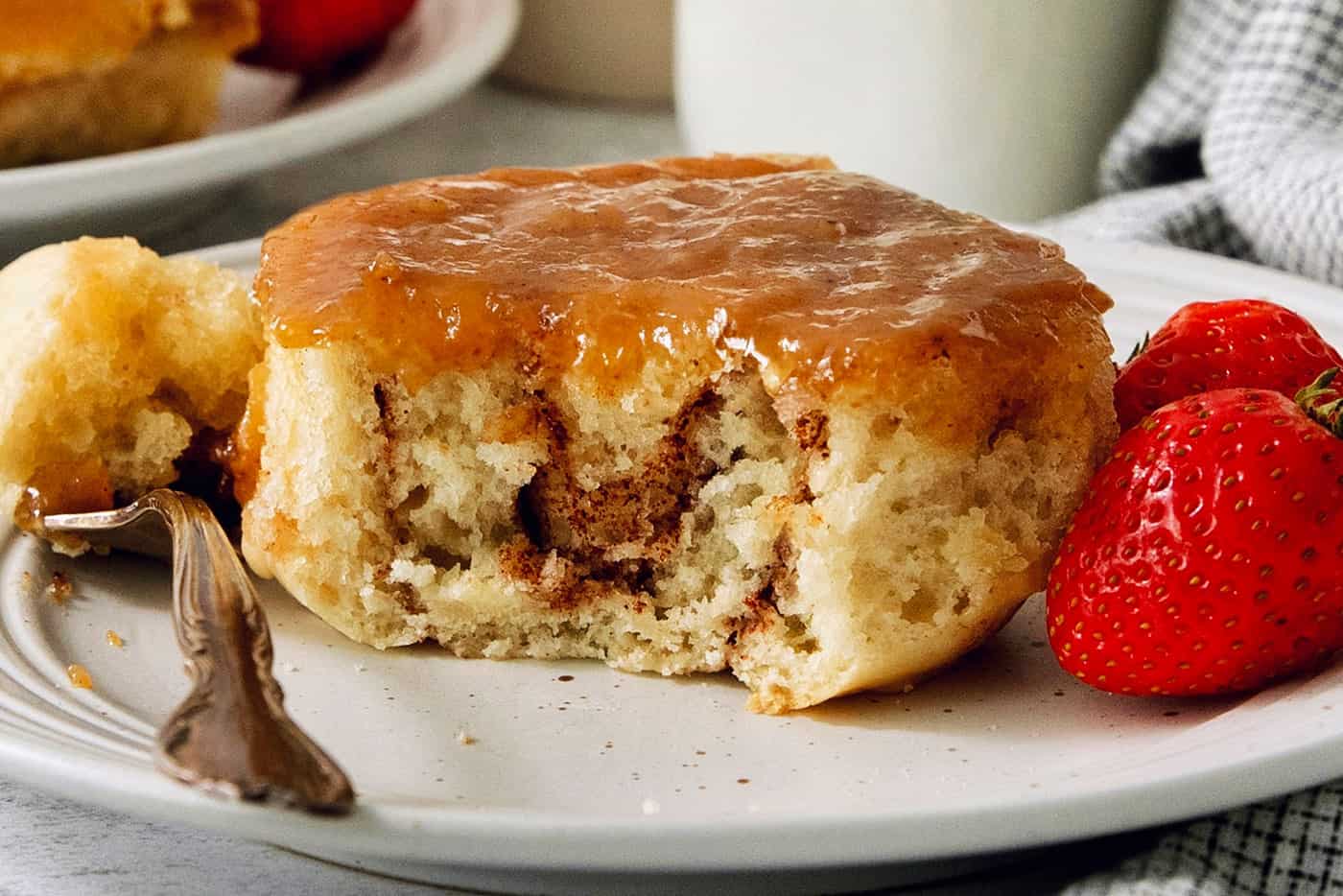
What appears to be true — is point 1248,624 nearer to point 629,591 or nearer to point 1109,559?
point 1109,559

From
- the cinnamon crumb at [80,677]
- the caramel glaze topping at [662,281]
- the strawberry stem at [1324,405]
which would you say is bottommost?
the cinnamon crumb at [80,677]

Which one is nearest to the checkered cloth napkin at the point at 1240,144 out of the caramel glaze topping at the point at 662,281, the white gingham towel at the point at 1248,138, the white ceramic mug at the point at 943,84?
the white gingham towel at the point at 1248,138

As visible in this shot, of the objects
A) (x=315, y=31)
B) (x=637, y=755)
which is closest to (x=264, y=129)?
(x=315, y=31)

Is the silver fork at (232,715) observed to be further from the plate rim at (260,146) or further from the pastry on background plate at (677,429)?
the plate rim at (260,146)

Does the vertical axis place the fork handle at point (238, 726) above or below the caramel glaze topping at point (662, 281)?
below

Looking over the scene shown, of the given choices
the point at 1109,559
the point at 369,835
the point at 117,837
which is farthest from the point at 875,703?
the point at 117,837

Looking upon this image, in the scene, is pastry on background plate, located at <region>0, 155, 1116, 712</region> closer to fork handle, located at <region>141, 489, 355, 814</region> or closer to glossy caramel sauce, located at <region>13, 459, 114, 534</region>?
glossy caramel sauce, located at <region>13, 459, 114, 534</region>
